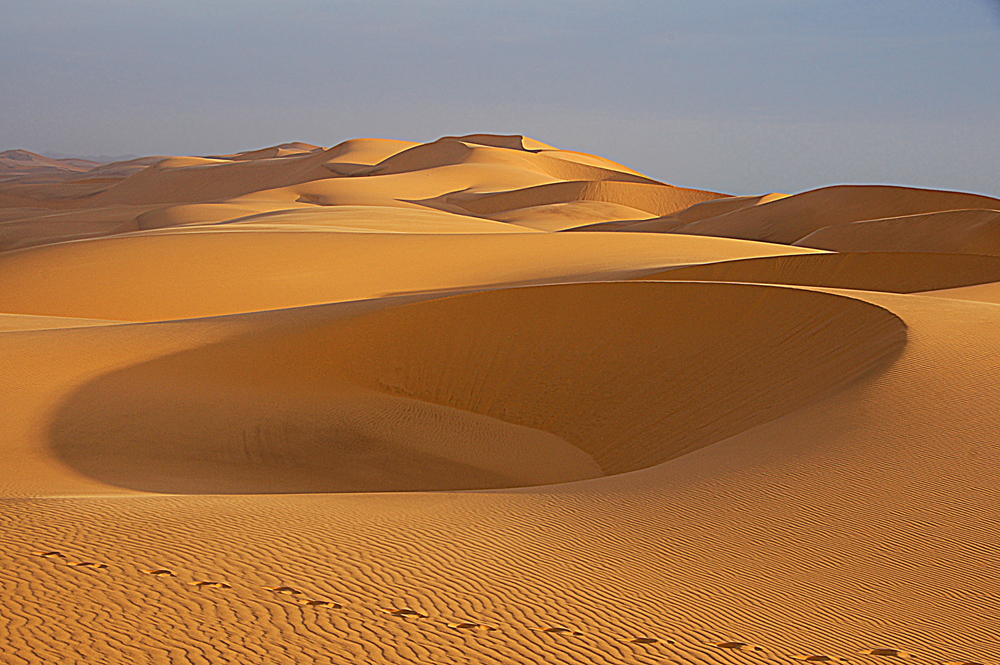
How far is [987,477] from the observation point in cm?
542

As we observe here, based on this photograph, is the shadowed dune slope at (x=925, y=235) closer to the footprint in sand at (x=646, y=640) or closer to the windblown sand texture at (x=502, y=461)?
the windblown sand texture at (x=502, y=461)

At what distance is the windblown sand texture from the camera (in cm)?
375

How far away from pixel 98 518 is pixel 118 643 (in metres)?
1.80

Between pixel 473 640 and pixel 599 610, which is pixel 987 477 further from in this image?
pixel 473 640

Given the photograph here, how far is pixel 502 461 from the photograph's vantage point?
9.79 m

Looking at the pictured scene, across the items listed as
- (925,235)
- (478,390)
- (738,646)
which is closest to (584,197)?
(925,235)

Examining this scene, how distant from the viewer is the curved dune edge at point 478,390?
8922mm

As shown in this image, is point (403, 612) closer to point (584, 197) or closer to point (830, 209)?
point (830, 209)

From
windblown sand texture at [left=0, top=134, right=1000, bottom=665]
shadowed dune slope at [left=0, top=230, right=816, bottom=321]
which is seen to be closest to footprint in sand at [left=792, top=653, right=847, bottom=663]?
windblown sand texture at [left=0, top=134, right=1000, bottom=665]

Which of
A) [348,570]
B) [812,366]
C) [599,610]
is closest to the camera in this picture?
[599,610]

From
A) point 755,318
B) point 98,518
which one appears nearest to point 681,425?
point 755,318

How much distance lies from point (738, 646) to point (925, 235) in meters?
27.3

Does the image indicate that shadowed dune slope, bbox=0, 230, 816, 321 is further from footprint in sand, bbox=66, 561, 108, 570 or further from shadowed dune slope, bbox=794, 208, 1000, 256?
footprint in sand, bbox=66, 561, 108, 570

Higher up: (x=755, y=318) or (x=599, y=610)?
(x=755, y=318)
